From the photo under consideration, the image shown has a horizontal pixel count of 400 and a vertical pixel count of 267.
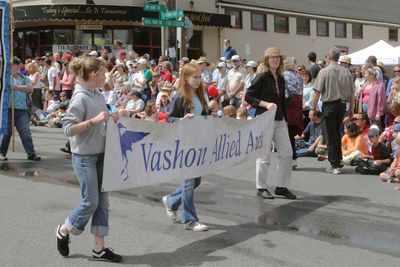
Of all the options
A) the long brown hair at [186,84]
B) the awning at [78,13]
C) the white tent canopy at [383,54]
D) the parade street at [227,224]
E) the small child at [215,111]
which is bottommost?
the parade street at [227,224]

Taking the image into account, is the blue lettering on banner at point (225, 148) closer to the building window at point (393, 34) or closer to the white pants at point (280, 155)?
the white pants at point (280, 155)

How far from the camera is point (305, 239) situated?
19.6ft

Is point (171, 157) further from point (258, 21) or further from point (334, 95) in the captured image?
point (258, 21)

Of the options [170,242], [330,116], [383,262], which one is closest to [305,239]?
[383,262]

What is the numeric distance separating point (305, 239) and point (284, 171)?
1.90m

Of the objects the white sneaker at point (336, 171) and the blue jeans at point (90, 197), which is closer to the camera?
the blue jeans at point (90, 197)

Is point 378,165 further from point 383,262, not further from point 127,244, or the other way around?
point 127,244

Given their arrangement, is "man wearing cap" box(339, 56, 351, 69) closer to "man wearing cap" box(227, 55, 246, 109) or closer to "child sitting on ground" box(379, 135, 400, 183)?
"child sitting on ground" box(379, 135, 400, 183)

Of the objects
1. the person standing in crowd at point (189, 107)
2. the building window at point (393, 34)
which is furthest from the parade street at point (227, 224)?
the building window at point (393, 34)

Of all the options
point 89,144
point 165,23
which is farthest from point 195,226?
point 165,23

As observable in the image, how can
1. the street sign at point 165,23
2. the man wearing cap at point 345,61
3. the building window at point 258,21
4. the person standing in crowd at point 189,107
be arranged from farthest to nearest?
the building window at point 258,21, the street sign at point 165,23, the man wearing cap at point 345,61, the person standing in crowd at point 189,107

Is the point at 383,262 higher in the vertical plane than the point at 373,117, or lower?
lower

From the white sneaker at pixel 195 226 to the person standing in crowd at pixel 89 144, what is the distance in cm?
115

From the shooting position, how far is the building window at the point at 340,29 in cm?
3622
